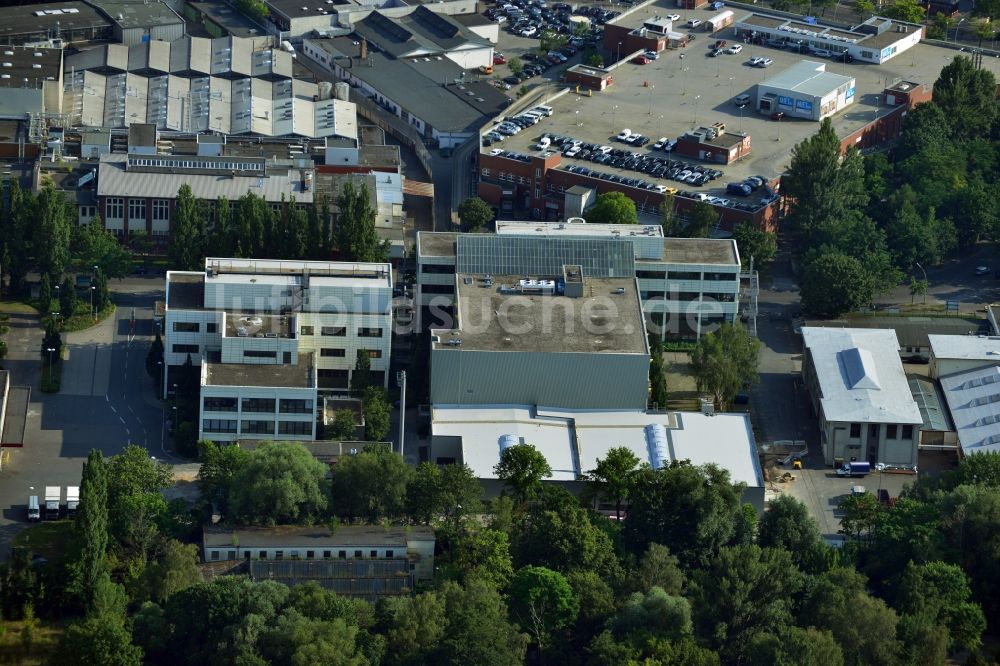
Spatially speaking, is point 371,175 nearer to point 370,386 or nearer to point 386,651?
point 370,386

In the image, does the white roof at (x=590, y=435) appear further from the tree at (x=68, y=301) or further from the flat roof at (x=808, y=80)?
the flat roof at (x=808, y=80)

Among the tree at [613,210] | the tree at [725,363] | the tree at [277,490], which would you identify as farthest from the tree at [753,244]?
the tree at [277,490]

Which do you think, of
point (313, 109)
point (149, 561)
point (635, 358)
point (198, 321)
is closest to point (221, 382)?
point (198, 321)

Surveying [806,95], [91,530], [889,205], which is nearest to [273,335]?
[91,530]

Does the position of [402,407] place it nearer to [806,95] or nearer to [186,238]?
[186,238]

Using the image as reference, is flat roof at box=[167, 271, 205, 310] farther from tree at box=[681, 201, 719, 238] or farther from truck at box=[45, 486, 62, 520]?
tree at box=[681, 201, 719, 238]
